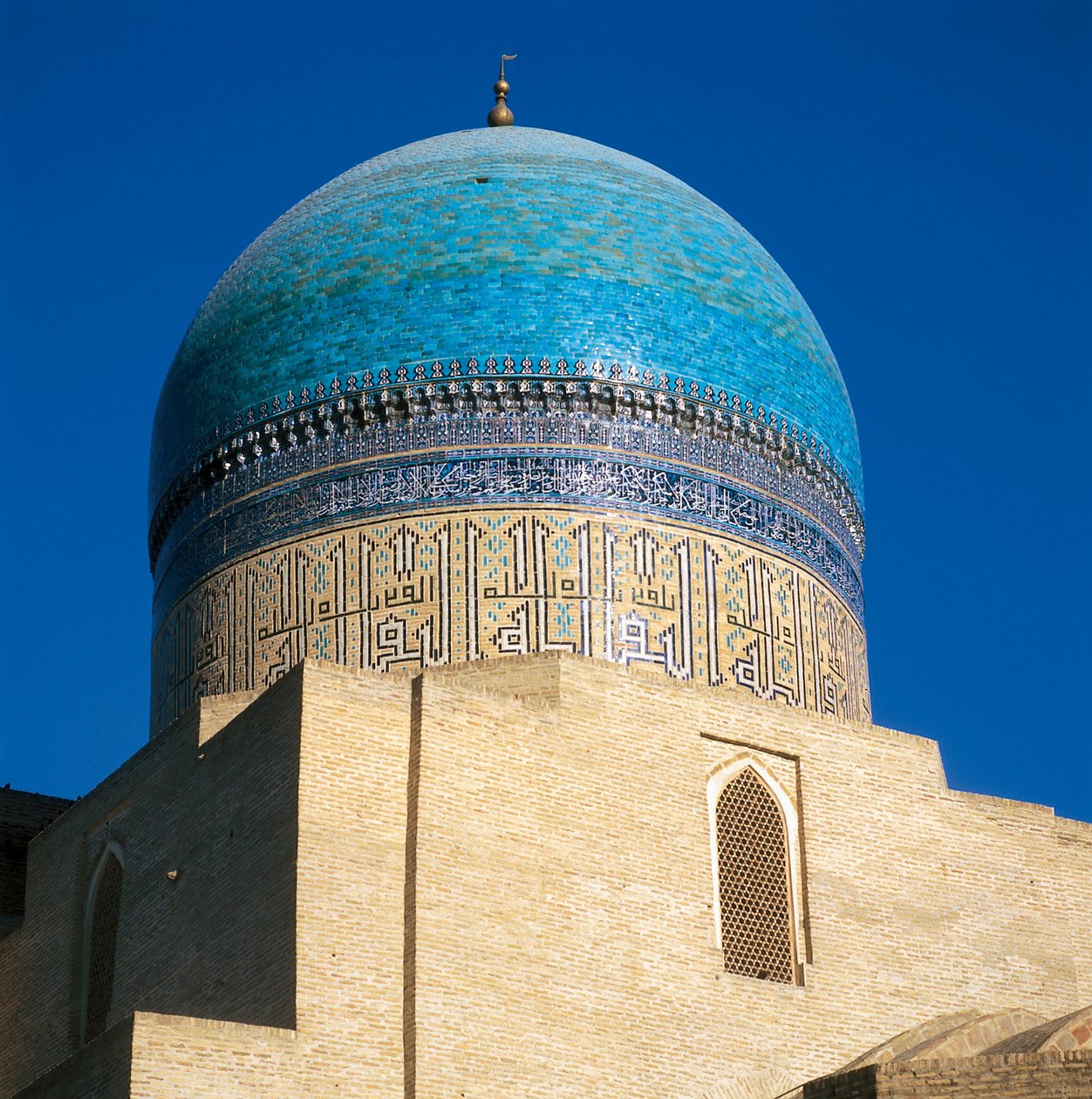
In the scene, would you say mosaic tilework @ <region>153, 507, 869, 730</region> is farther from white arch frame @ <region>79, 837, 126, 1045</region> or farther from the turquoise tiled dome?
white arch frame @ <region>79, 837, 126, 1045</region>

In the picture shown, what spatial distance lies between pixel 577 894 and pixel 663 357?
3.17 m

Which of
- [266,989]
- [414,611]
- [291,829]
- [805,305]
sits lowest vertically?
[266,989]

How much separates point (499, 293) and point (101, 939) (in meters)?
3.59

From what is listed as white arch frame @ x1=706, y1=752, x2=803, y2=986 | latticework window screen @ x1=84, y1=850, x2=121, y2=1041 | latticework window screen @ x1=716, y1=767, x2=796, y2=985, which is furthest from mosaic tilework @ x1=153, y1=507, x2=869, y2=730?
latticework window screen @ x1=84, y1=850, x2=121, y2=1041

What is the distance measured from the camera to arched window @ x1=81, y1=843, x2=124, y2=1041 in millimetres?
10594

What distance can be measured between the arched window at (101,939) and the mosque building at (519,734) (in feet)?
0.09

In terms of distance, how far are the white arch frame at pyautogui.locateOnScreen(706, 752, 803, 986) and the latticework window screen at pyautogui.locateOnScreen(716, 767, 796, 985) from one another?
1 centimetres

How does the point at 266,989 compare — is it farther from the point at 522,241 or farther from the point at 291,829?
the point at 522,241

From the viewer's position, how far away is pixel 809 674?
11664mm

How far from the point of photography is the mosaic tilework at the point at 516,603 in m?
11.1

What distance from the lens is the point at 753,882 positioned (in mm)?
10320

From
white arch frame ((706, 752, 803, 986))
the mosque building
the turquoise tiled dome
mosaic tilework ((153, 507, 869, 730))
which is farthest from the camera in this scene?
the turquoise tiled dome

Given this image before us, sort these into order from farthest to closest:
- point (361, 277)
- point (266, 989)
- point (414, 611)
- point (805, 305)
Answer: point (805, 305) < point (361, 277) < point (414, 611) < point (266, 989)

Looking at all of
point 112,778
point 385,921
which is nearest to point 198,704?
point 112,778
